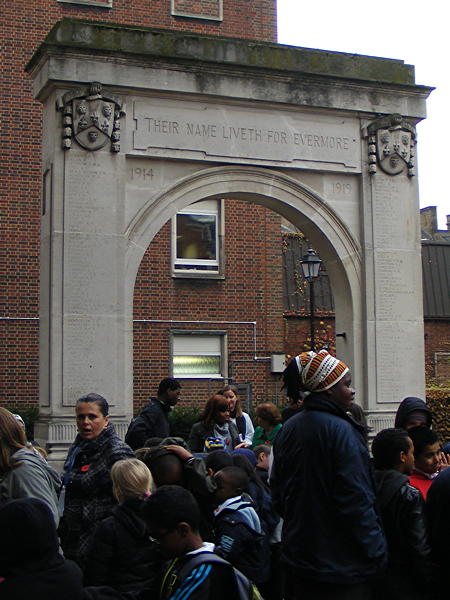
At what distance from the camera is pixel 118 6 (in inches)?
822

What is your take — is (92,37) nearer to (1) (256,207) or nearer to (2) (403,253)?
(2) (403,253)

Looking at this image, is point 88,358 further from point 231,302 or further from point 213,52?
point 231,302

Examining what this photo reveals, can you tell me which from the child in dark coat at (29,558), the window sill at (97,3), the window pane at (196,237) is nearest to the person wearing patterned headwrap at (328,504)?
the child in dark coat at (29,558)

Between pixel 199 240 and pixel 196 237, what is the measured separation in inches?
4.1

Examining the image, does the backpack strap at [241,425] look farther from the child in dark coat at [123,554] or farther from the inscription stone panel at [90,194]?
the child in dark coat at [123,554]

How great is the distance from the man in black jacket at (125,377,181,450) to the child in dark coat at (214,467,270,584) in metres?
2.90

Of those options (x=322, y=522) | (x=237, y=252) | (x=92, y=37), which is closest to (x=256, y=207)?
(x=237, y=252)

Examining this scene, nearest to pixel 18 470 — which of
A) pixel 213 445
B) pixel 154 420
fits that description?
pixel 213 445

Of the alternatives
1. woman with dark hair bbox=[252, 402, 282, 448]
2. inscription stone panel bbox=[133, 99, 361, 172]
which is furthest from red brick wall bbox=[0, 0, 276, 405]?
woman with dark hair bbox=[252, 402, 282, 448]

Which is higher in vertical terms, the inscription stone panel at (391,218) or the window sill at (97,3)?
the window sill at (97,3)

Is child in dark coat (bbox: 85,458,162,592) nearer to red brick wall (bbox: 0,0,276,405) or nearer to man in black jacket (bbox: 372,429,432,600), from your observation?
man in black jacket (bbox: 372,429,432,600)

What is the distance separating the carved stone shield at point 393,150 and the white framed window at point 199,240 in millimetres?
9223

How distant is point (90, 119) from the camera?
1082 cm

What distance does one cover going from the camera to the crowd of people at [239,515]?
369cm
